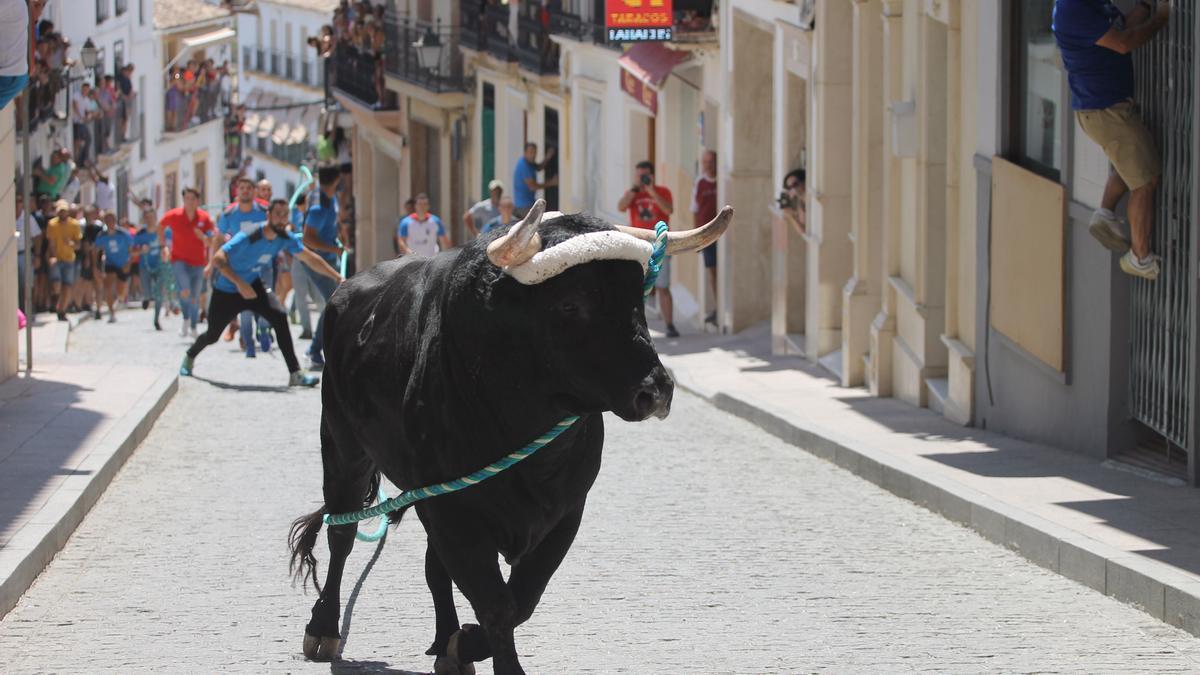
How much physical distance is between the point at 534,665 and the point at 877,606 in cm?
176

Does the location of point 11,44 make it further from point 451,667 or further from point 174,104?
point 174,104

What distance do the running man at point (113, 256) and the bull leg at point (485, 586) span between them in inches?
961

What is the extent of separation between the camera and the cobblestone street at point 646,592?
7773 millimetres

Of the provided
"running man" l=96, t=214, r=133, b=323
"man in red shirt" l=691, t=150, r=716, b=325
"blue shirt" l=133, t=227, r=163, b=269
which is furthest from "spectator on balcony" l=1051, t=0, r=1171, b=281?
"running man" l=96, t=214, r=133, b=323

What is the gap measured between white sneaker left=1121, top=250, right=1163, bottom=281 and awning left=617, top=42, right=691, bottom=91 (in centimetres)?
1474

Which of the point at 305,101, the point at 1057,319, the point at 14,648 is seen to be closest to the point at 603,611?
the point at 14,648

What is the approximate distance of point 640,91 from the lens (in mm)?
27188

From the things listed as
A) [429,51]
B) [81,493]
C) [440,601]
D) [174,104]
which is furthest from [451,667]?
[174,104]

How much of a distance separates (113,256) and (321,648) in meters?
24.1

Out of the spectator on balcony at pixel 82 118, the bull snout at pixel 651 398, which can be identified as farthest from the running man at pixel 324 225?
the spectator on balcony at pixel 82 118

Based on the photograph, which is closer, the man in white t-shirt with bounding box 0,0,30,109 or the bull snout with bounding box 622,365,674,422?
the bull snout with bounding box 622,365,674,422

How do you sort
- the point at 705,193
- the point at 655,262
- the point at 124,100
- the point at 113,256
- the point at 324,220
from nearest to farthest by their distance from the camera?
the point at 655,262
the point at 324,220
the point at 705,193
the point at 113,256
the point at 124,100

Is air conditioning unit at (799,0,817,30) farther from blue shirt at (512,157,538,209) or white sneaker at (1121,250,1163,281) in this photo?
blue shirt at (512,157,538,209)

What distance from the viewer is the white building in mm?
75500
